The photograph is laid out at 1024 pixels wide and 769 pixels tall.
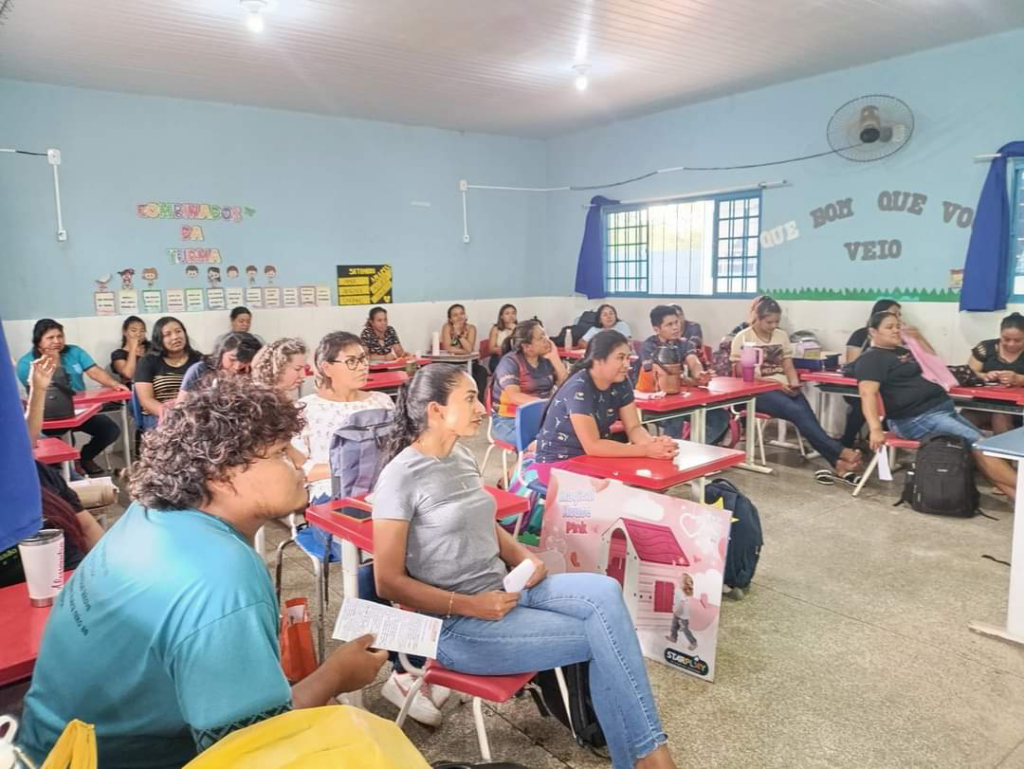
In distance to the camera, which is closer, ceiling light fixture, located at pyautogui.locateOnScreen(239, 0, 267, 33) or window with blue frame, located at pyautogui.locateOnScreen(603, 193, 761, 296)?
→ ceiling light fixture, located at pyautogui.locateOnScreen(239, 0, 267, 33)

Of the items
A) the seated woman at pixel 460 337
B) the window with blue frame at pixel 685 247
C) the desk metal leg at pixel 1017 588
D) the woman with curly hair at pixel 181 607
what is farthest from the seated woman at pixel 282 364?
the window with blue frame at pixel 685 247

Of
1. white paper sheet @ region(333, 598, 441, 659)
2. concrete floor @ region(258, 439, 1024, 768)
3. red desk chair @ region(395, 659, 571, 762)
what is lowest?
concrete floor @ region(258, 439, 1024, 768)

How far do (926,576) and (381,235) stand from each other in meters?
6.50

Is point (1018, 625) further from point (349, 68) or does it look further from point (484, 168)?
point (484, 168)

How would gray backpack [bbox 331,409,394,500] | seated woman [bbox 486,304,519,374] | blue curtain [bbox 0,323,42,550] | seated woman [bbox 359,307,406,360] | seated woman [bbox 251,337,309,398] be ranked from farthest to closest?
seated woman [bbox 486,304,519,374]
seated woman [bbox 359,307,406,360]
seated woman [bbox 251,337,309,398]
gray backpack [bbox 331,409,394,500]
blue curtain [bbox 0,323,42,550]

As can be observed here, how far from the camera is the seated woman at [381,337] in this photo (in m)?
7.84

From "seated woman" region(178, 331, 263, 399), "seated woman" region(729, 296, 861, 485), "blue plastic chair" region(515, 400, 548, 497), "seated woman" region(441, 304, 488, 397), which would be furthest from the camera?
"seated woman" region(441, 304, 488, 397)

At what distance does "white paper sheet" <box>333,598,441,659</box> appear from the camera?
1.77 metres

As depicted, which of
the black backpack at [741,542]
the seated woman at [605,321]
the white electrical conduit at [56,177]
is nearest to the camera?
the black backpack at [741,542]

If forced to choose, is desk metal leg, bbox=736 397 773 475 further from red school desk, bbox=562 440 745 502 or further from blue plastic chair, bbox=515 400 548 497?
red school desk, bbox=562 440 745 502

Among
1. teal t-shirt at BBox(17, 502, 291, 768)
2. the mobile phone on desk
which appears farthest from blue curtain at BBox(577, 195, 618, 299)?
teal t-shirt at BBox(17, 502, 291, 768)

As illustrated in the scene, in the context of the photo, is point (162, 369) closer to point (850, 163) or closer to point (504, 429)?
point (504, 429)

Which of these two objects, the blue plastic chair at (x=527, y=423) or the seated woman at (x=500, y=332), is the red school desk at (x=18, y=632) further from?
the seated woman at (x=500, y=332)

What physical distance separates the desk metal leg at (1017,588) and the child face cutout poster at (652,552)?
4.17 feet
